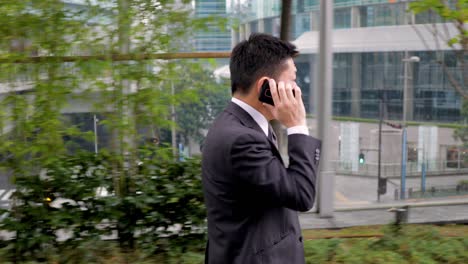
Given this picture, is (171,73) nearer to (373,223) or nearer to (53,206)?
(53,206)

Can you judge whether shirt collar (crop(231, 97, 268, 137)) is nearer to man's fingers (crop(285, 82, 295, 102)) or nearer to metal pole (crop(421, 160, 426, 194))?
man's fingers (crop(285, 82, 295, 102))

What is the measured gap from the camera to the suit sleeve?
1930 mm

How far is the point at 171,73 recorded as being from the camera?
496cm

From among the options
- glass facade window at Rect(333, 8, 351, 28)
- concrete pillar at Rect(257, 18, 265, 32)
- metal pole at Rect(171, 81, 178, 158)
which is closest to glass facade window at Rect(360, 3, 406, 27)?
glass facade window at Rect(333, 8, 351, 28)

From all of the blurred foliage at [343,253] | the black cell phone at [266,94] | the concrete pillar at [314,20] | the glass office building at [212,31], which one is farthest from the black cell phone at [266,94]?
the concrete pillar at [314,20]

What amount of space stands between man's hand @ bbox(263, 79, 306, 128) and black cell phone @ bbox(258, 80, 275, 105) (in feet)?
0.05

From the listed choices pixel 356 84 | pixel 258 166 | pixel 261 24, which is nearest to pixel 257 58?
pixel 258 166

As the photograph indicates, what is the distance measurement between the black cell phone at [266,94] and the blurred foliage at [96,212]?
2884 mm

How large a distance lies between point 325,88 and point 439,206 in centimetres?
217

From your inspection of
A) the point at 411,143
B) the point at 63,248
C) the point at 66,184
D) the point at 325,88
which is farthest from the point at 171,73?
the point at 411,143

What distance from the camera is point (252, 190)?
196 cm

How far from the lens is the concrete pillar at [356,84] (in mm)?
7180

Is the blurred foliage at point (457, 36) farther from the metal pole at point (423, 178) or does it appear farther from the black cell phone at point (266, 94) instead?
the black cell phone at point (266, 94)

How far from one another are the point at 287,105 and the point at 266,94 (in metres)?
0.09
